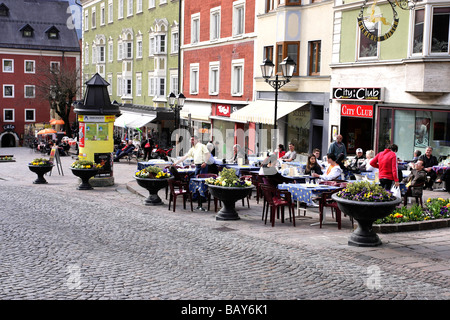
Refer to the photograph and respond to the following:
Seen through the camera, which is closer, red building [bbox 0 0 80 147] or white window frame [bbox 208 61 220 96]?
white window frame [bbox 208 61 220 96]

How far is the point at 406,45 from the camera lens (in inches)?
816

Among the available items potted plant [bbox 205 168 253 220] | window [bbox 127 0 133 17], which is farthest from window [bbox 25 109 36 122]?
potted plant [bbox 205 168 253 220]

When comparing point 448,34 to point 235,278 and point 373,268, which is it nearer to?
point 373,268

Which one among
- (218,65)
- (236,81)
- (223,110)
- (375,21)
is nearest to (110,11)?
(218,65)

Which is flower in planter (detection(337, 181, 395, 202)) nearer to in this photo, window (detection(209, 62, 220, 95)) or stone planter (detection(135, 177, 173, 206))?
stone planter (detection(135, 177, 173, 206))

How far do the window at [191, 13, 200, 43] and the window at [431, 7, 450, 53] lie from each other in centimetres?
2028

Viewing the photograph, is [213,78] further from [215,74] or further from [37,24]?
[37,24]

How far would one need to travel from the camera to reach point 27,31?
74000 millimetres

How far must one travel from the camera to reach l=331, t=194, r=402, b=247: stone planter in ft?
33.9

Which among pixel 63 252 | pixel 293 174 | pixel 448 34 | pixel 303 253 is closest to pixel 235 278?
pixel 303 253

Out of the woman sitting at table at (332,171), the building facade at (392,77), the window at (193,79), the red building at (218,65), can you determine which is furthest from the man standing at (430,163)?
the window at (193,79)

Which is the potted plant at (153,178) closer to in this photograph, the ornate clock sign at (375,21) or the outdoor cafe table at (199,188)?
the outdoor cafe table at (199,188)

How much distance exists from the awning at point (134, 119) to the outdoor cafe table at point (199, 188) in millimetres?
24886

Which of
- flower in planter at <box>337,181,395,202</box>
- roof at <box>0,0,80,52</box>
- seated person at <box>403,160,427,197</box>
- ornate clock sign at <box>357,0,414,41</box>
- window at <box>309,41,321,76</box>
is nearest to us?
flower in planter at <box>337,181,395,202</box>
